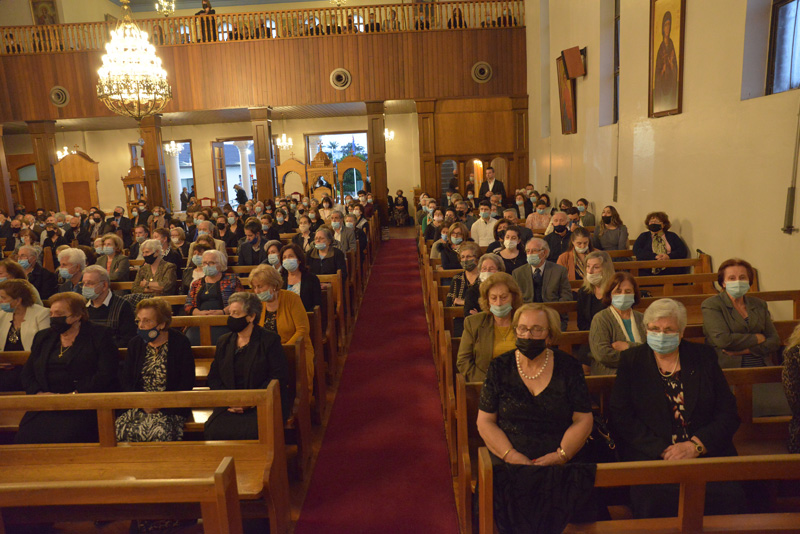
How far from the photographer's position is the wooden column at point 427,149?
552 inches

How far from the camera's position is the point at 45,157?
47.8ft

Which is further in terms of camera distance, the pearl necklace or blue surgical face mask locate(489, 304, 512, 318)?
blue surgical face mask locate(489, 304, 512, 318)

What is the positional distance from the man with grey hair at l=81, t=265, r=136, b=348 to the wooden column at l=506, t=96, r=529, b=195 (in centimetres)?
1161

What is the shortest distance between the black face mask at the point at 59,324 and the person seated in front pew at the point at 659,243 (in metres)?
5.39

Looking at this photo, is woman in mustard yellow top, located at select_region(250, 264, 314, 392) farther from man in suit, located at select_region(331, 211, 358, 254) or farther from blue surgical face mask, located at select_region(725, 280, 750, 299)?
man in suit, located at select_region(331, 211, 358, 254)

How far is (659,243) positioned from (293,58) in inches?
410

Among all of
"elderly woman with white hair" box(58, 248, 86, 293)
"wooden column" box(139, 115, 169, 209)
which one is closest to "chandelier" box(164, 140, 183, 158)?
"wooden column" box(139, 115, 169, 209)

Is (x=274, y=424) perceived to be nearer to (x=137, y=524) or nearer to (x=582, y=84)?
(x=137, y=524)

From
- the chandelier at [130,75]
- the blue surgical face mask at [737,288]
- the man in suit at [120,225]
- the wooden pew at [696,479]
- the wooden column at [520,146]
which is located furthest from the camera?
the wooden column at [520,146]

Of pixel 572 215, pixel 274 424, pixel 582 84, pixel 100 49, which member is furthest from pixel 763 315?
pixel 100 49

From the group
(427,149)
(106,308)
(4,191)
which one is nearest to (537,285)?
(106,308)

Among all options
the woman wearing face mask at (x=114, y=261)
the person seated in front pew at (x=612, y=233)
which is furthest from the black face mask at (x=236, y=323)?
the person seated in front pew at (x=612, y=233)

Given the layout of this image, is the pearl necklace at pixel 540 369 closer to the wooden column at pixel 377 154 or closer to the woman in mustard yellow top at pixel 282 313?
the woman in mustard yellow top at pixel 282 313

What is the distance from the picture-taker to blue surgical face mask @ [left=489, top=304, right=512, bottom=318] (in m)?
3.16
